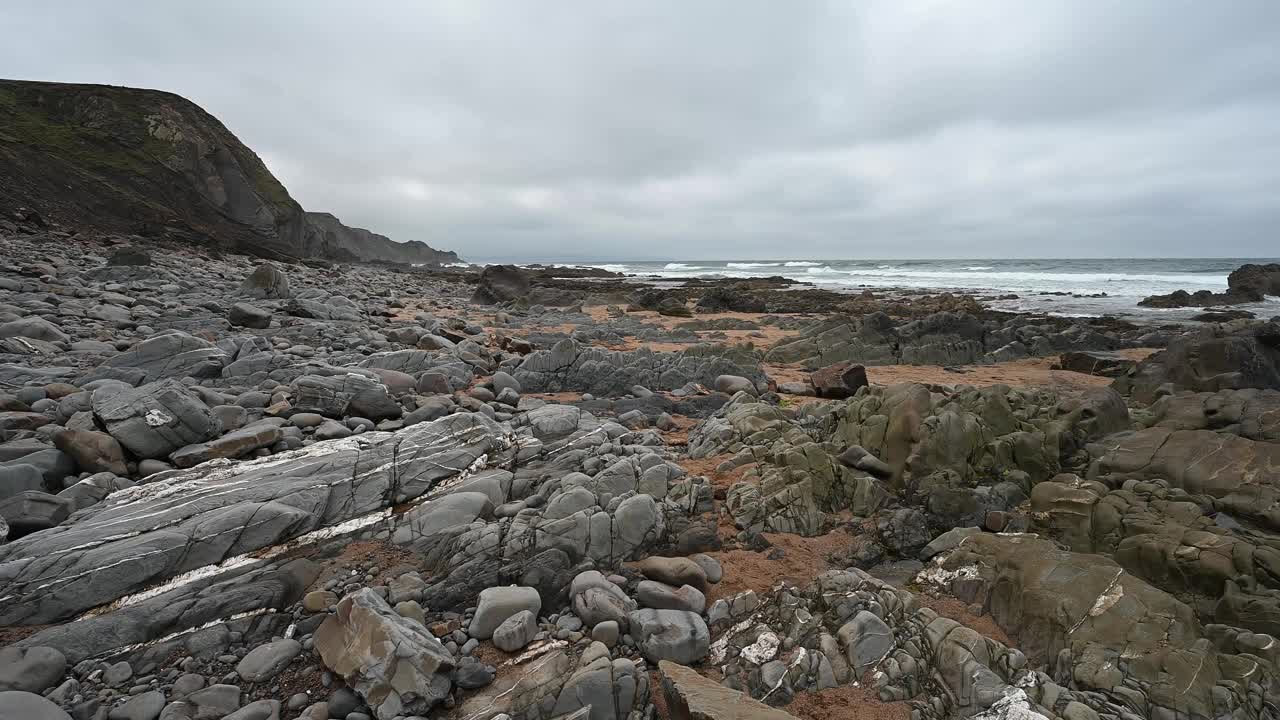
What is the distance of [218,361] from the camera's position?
7.57 meters

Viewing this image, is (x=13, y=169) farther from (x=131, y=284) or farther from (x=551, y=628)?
(x=551, y=628)

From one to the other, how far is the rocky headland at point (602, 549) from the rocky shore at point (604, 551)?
2 cm

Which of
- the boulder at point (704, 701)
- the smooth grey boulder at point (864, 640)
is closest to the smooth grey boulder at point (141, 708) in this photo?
the boulder at point (704, 701)

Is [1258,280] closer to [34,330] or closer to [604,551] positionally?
[604,551]

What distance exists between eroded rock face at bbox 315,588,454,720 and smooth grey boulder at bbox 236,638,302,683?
0.18 m

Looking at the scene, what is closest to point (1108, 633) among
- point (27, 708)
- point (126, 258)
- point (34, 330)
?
point (27, 708)

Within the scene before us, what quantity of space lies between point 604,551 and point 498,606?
110 centimetres

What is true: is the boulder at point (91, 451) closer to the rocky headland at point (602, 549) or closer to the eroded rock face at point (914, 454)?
the rocky headland at point (602, 549)

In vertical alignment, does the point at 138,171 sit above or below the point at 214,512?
above

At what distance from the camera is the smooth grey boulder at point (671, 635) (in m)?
3.62

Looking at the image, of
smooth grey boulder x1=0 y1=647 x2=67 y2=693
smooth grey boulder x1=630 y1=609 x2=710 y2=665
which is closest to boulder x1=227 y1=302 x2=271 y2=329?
smooth grey boulder x1=0 y1=647 x2=67 y2=693

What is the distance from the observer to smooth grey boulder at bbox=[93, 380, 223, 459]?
16.6 ft

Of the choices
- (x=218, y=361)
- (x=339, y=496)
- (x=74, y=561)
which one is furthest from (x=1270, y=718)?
(x=218, y=361)

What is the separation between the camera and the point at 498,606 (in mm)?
3754
